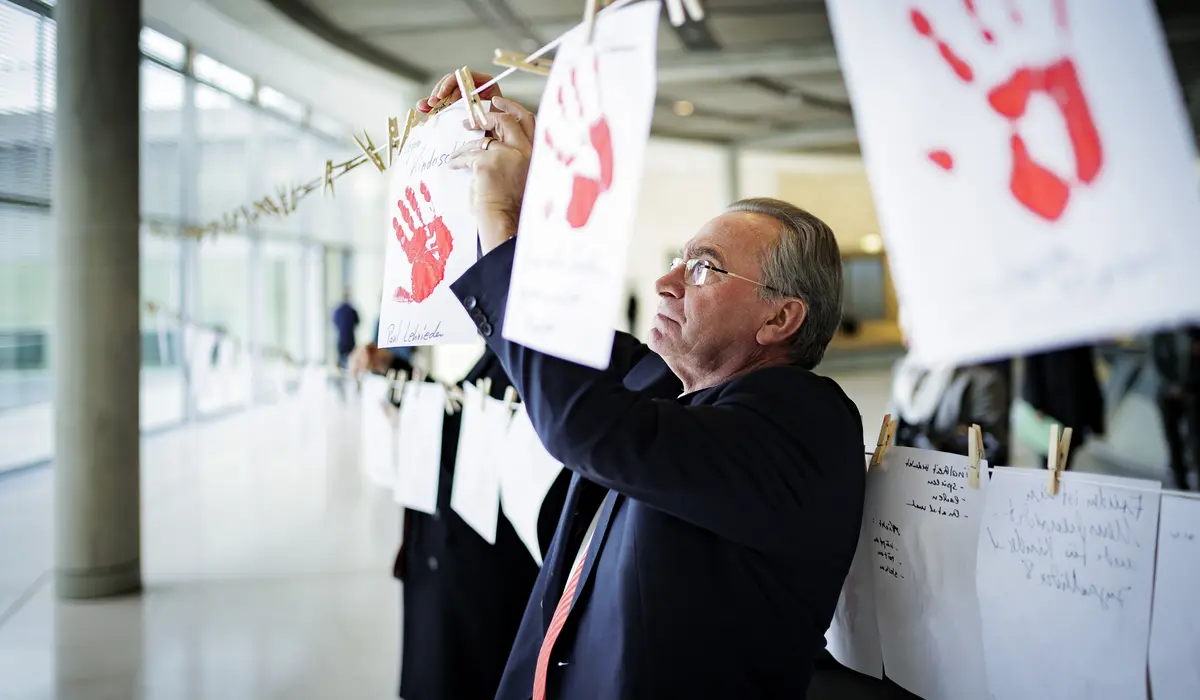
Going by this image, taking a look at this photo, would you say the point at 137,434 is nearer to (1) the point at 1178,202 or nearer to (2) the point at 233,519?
(2) the point at 233,519

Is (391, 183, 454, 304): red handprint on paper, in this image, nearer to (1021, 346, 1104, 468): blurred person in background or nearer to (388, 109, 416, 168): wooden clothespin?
(388, 109, 416, 168): wooden clothespin

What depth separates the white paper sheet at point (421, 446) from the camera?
220 cm

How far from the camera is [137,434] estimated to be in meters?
4.05

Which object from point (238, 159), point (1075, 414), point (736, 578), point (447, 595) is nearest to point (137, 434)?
point (447, 595)

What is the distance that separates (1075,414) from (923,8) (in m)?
4.42

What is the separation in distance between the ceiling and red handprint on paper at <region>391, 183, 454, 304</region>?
5799mm

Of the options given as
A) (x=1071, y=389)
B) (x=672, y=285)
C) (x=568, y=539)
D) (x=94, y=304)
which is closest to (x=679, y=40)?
(x=1071, y=389)

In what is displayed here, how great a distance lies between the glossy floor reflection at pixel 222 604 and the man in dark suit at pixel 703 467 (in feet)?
6.82

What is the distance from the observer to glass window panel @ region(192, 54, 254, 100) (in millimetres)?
7930

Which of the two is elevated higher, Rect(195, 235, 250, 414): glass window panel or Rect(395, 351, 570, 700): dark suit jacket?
Rect(195, 235, 250, 414): glass window panel

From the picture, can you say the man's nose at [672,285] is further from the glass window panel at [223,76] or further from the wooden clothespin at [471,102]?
the glass window panel at [223,76]

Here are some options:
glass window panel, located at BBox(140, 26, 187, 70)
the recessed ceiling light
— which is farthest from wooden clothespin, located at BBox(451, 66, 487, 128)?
the recessed ceiling light

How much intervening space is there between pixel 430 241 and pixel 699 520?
0.68 metres

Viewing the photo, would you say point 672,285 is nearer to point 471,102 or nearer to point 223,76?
point 471,102
